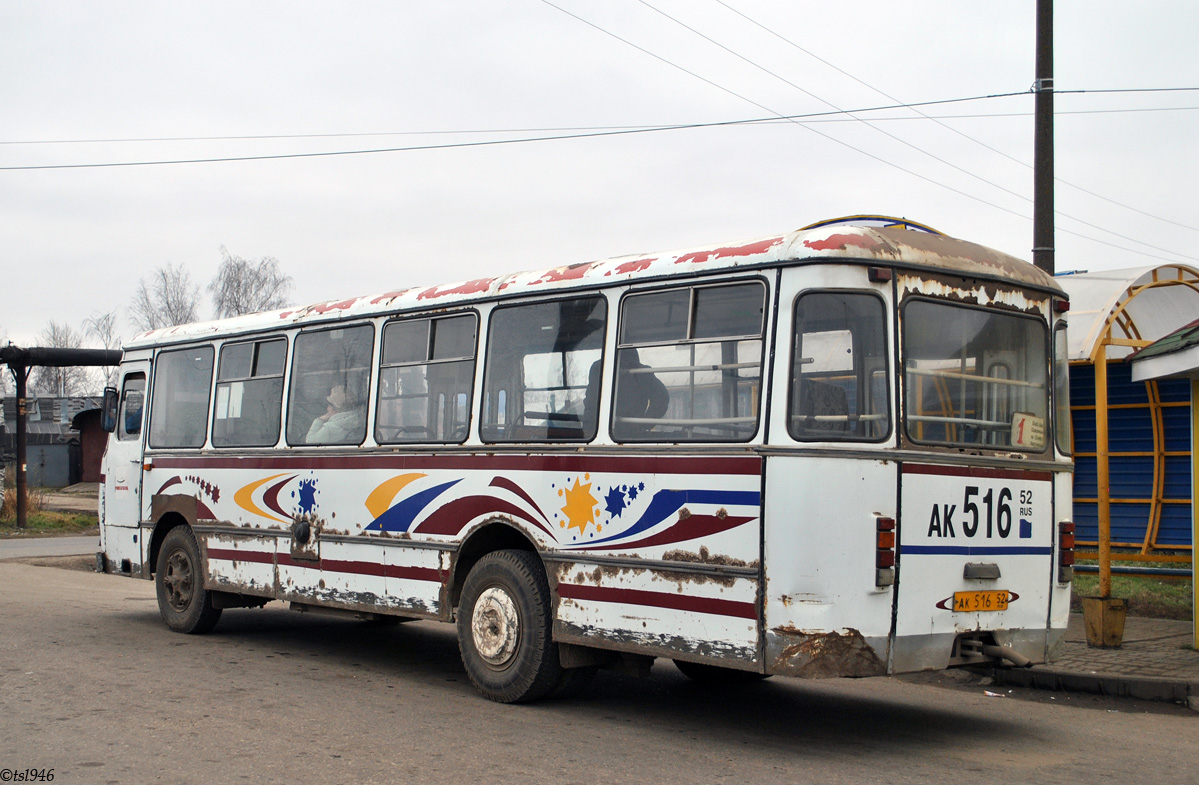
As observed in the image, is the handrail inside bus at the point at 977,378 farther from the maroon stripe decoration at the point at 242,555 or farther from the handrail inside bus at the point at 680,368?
the maroon stripe decoration at the point at 242,555

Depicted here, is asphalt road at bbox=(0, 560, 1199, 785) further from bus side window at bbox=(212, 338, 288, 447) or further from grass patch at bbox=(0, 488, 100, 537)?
grass patch at bbox=(0, 488, 100, 537)

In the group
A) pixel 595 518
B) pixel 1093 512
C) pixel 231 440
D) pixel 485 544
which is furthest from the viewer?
pixel 1093 512

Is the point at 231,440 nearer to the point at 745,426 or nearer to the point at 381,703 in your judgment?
the point at 381,703

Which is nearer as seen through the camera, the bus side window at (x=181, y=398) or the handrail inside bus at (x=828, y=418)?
the handrail inside bus at (x=828, y=418)

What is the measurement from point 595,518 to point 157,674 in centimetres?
384

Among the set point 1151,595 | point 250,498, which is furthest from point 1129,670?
point 250,498

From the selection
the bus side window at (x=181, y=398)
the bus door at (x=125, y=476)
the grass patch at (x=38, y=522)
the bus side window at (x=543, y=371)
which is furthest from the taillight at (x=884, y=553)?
the grass patch at (x=38, y=522)

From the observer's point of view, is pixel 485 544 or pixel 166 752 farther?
pixel 485 544

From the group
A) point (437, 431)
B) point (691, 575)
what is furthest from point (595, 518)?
point (437, 431)

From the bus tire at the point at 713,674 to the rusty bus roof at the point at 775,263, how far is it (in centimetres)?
315

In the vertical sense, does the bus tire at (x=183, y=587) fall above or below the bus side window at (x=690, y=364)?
below

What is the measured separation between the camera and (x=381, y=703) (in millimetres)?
8164

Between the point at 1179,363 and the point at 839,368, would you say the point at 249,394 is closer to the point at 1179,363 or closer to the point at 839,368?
the point at 839,368

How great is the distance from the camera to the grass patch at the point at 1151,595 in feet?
41.7
